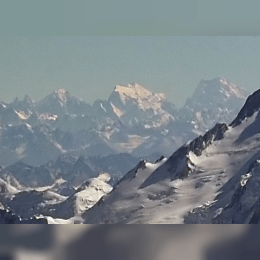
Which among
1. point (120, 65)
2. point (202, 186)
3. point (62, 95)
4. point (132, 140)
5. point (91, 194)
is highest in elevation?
point (120, 65)

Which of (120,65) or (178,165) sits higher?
(120,65)

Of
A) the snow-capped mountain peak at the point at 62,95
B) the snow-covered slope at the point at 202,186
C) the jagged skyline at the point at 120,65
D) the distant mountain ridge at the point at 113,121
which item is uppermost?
the jagged skyline at the point at 120,65

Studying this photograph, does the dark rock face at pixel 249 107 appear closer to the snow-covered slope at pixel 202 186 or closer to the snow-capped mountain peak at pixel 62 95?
the snow-covered slope at pixel 202 186

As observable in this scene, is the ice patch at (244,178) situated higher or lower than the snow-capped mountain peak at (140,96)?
lower

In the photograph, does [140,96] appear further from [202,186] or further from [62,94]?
[202,186]

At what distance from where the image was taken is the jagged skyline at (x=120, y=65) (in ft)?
45.4

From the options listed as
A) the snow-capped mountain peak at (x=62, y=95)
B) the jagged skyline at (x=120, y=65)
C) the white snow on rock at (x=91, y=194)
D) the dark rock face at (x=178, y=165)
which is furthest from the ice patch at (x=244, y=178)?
the snow-capped mountain peak at (x=62, y=95)

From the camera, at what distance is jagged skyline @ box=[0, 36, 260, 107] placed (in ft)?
45.4

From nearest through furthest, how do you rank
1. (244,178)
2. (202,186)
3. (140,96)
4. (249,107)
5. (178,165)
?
(140,96) < (249,107) < (202,186) < (244,178) < (178,165)

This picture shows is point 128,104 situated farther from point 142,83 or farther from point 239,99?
point 239,99

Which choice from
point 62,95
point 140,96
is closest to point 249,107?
point 140,96

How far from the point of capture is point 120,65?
1480cm

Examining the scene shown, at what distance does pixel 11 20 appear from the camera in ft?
32.9

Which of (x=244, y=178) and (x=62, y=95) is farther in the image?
(x=244, y=178)
